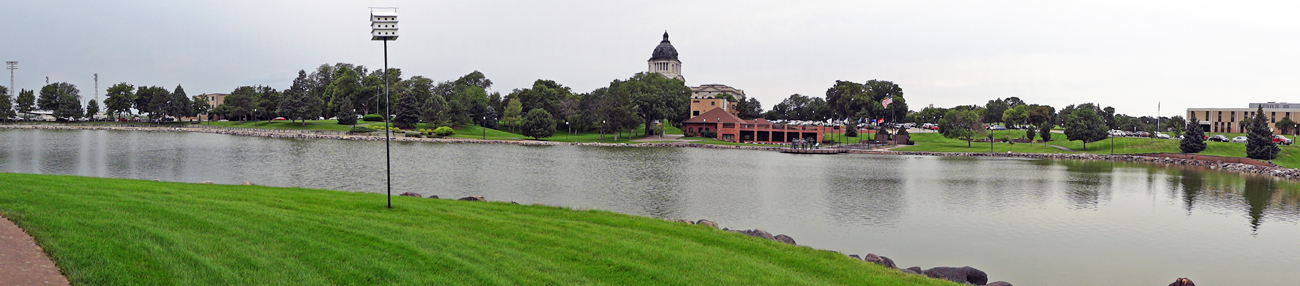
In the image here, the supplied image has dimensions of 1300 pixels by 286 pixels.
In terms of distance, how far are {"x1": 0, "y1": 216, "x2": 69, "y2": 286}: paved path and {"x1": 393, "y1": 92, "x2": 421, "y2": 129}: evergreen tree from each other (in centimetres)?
9277

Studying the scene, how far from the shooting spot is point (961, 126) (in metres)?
103

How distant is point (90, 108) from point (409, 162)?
103501 mm

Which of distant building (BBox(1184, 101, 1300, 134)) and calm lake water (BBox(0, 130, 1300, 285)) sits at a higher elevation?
distant building (BBox(1184, 101, 1300, 134))

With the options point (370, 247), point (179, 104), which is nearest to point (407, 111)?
point (179, 104)

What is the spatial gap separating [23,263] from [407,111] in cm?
9490

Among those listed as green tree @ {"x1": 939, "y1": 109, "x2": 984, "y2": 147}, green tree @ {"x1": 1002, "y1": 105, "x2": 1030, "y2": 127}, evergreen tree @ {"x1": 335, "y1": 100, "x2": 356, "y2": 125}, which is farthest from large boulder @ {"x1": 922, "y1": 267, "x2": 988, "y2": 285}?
green tree @ {"x1": 1002, "y1": 105, "x2": 1030, "y2": 127}

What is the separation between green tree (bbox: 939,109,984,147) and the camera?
322ft

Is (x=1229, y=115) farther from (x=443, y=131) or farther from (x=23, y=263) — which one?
(x=23, y=263)

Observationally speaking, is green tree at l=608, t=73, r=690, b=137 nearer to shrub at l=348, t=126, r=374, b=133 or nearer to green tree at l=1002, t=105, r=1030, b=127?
shrub at l=348, t=126, r=374, b=133

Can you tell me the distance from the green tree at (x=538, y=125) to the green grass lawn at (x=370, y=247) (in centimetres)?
7498

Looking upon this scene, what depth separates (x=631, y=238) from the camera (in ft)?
45.0

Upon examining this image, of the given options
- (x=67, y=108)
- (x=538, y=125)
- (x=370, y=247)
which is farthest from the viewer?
(x=67, y=108)

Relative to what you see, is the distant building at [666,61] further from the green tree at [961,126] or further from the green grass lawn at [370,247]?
the green grass lawn at [370,247]

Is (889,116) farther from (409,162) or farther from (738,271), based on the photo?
(738,271)
